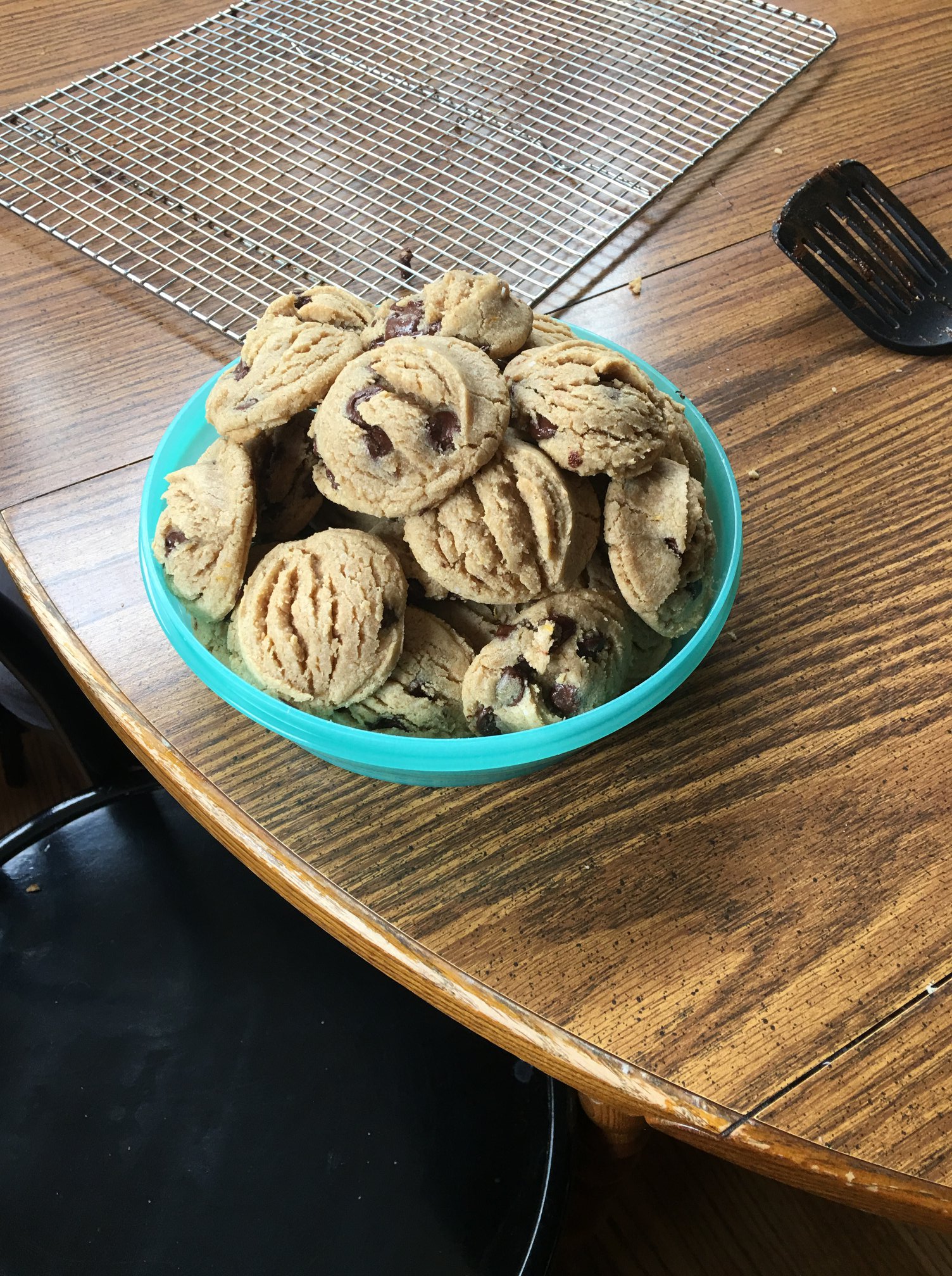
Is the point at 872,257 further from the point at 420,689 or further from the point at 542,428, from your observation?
the point at 420,689

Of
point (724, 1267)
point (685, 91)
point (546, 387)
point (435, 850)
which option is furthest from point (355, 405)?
point (724, 1267)

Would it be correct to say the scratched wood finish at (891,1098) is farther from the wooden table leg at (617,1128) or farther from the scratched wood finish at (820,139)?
the scratched wood finish at (820,139)

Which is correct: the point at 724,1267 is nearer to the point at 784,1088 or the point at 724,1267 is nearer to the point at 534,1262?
the point at 534,1262

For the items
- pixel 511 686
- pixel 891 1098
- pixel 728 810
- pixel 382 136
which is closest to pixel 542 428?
pixel 511 686

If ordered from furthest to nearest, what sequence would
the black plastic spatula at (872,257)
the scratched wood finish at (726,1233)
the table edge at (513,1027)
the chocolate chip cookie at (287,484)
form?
the scratched wood finish at (726,1233), the black plastic spatula at (872,257), the chocolate chip cookie at (287,484), the table edge at (513,1027)

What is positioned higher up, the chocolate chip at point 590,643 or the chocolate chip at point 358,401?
the chocolate chip at point 358,401

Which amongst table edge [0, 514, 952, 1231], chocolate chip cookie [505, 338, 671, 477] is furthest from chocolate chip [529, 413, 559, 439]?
table edge [0, 514, 952, 1231]

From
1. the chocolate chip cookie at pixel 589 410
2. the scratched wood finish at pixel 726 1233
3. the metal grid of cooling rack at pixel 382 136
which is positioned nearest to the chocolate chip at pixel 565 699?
the chocolate chip cookie at pixel 589 410
